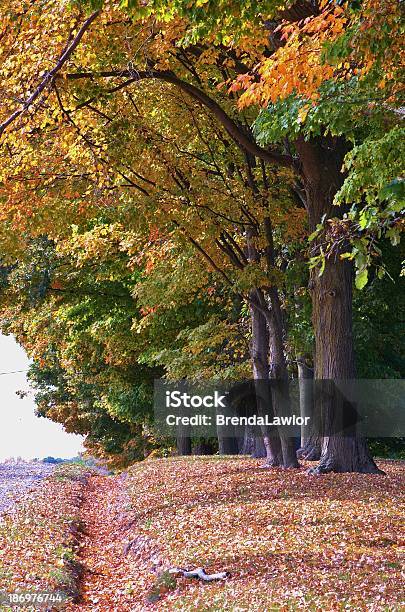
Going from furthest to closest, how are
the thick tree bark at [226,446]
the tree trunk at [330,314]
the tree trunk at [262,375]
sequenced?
1. the thick tree bark at [226,446]
2. the tree trunk at [262,375]
3. the tree trunk at [330,314]

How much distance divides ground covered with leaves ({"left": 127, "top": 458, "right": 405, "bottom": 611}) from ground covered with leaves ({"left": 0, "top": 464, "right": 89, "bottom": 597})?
94 centimetres

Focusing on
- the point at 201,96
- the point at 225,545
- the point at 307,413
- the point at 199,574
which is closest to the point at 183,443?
the point at 307,413

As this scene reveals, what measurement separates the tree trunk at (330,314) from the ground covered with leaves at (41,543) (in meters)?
5.33

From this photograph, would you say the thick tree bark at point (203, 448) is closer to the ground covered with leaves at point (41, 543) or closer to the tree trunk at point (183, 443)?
the tree trunk at point (183, 443)

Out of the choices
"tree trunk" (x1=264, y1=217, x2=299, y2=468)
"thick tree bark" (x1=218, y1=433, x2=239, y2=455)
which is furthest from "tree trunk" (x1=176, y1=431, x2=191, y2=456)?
"tree trunk" (x1=264, y1=217, x2=299, y2=468)

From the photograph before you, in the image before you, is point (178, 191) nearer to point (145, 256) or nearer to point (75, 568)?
point (145, 256)

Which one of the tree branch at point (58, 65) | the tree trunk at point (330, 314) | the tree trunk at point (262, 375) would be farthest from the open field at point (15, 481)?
the tree branch at point (58, 65)

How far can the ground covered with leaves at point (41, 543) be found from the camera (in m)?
9.32

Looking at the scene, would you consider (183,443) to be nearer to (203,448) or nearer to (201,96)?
(203,448)

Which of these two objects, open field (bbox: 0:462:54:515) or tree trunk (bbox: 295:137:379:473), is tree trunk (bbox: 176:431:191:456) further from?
tree trunk (bbox: 295:137:379:473)

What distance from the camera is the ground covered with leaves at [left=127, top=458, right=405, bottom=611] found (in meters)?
7.80

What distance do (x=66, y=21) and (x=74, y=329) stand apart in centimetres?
2330

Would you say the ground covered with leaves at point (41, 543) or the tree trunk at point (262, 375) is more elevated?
the tree trunk at point (262, 375)

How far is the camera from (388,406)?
2933 centimetres
